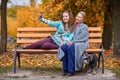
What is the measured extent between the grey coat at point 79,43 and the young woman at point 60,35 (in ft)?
0.73

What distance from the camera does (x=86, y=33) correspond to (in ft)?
29.0

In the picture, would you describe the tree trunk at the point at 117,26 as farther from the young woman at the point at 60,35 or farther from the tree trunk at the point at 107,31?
the young woman at the point at 60,35

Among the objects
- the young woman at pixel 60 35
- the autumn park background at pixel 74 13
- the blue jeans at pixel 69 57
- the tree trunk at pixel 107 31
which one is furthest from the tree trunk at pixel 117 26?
the blue jeans at pixel 69 57

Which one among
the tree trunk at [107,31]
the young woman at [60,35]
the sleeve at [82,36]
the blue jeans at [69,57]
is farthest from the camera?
the tree trunk at [107,31]

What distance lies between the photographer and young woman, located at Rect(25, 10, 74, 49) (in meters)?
8.93

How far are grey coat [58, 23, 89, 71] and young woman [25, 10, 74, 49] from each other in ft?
0.73

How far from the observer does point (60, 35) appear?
29.9 feet

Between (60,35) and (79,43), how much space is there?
1.96 ft

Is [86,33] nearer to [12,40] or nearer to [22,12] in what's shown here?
[12,40]

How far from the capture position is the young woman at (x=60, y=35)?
893cm

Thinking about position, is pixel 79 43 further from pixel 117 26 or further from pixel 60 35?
pixel 117 26

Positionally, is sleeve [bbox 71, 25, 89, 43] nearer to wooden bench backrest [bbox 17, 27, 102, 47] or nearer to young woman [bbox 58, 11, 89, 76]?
young woman [bbox 58, 11, 89, 76]

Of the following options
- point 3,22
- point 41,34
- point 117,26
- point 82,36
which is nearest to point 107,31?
point 117,26

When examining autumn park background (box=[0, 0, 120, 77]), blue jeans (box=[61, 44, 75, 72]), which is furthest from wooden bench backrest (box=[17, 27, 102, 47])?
autumn park background (box=[0, 0, 120, 77])
